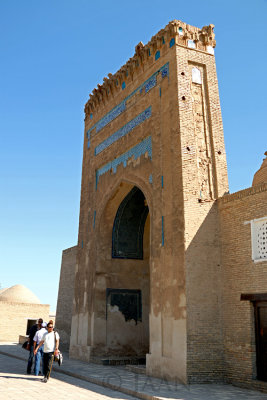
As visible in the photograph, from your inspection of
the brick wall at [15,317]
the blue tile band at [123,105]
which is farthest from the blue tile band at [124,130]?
the brick wall at [15,317]

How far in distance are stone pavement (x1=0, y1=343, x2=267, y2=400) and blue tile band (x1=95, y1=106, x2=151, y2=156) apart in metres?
5.74

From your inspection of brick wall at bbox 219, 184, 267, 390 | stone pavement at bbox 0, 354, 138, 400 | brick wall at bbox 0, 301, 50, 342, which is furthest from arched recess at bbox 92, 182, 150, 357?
brick wall at bbox 0, 301, 50, 342

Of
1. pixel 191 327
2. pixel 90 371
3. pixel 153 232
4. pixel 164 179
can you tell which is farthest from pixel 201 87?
pixel 90 371

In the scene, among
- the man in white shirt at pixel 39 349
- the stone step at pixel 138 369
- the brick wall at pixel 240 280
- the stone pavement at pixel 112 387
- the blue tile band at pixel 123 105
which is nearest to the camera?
the stone pavement at pixel 112 387

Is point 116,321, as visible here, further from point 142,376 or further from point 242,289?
point 242,289

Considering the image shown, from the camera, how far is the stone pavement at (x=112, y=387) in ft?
20.6

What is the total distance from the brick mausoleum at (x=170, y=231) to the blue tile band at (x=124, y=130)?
0.13 ft

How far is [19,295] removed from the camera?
22.4 metres

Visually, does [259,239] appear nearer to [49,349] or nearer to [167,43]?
[49,349]

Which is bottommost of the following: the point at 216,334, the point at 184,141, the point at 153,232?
the point at 216,334

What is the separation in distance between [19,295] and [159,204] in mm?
15720

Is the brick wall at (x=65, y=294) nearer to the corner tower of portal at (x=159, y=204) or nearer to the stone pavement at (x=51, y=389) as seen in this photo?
the corner tower of portal at (x=159, y=204)

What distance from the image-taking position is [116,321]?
36.6 ft

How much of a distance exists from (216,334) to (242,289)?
3.16 ft
